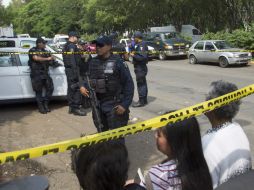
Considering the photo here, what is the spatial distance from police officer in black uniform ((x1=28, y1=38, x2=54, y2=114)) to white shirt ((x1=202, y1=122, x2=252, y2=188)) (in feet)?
21.3

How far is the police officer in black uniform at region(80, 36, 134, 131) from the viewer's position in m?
4.95

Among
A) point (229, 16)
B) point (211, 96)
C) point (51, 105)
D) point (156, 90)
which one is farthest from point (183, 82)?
point (229, 16)

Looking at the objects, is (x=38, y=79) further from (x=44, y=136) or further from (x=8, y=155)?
(x=8, y=155)

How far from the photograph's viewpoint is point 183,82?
45.6 feet

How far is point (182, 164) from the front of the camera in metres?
2.33

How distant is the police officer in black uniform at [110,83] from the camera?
495 centimetres

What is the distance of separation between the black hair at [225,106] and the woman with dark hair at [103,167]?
1112 mm

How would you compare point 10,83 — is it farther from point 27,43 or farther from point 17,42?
point 27,43

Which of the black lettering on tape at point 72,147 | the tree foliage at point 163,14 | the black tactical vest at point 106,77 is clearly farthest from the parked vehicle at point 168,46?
the black lettering on tape at point 72,147

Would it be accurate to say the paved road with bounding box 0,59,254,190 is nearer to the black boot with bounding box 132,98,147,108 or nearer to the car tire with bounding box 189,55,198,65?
the black boot with bounding box 132,98,147,108

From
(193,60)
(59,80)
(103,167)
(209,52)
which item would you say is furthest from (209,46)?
(103,167)

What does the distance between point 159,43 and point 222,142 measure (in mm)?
23439

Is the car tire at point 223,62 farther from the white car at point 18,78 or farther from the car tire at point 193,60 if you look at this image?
the white car at point 18,78

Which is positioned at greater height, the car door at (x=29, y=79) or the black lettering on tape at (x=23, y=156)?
the black lettering on tape at (x=23, y=156)
